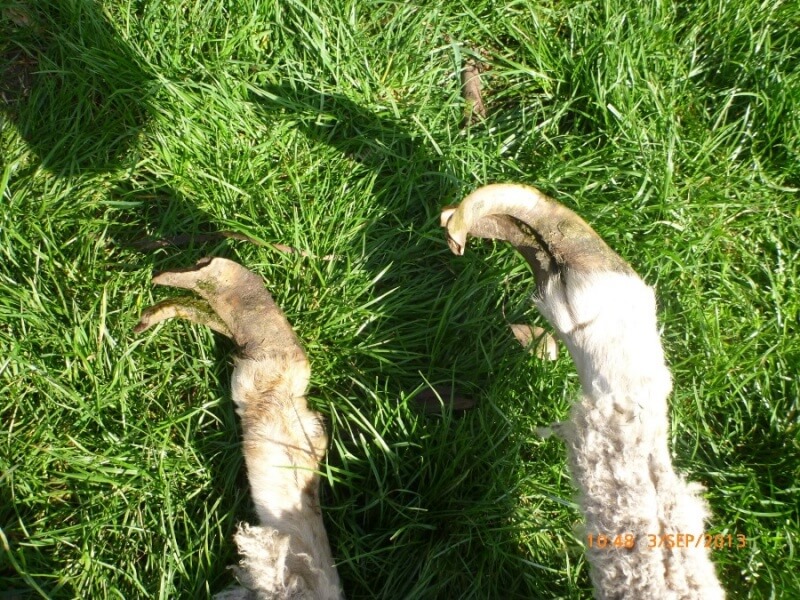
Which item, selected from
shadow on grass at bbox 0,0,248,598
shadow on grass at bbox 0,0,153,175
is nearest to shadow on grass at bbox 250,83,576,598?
shadow on grass at bbox 0,0,248,598

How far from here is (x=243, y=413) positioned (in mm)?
2152

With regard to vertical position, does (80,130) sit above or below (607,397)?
above

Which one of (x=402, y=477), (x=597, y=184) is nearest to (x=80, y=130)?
(x=402, y=477)

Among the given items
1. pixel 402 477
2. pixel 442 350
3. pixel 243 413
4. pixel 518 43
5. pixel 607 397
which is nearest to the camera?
pixel 607 397

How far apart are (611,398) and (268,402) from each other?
107 centimetres

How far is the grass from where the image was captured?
95.4 inches

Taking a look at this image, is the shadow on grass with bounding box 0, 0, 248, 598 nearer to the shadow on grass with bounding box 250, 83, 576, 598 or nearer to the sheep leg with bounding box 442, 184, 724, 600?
the shadow on grass with bounding box 250, 83, 576, 598

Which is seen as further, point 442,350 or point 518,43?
point 518,43

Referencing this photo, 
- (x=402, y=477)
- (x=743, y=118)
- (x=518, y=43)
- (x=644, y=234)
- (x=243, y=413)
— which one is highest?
(x=518, y=43)

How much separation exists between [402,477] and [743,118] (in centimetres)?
205

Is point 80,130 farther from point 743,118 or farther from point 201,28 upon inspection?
point 743,118

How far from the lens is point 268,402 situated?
6.96 ft

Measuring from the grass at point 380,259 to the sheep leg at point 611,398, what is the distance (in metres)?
0.57
